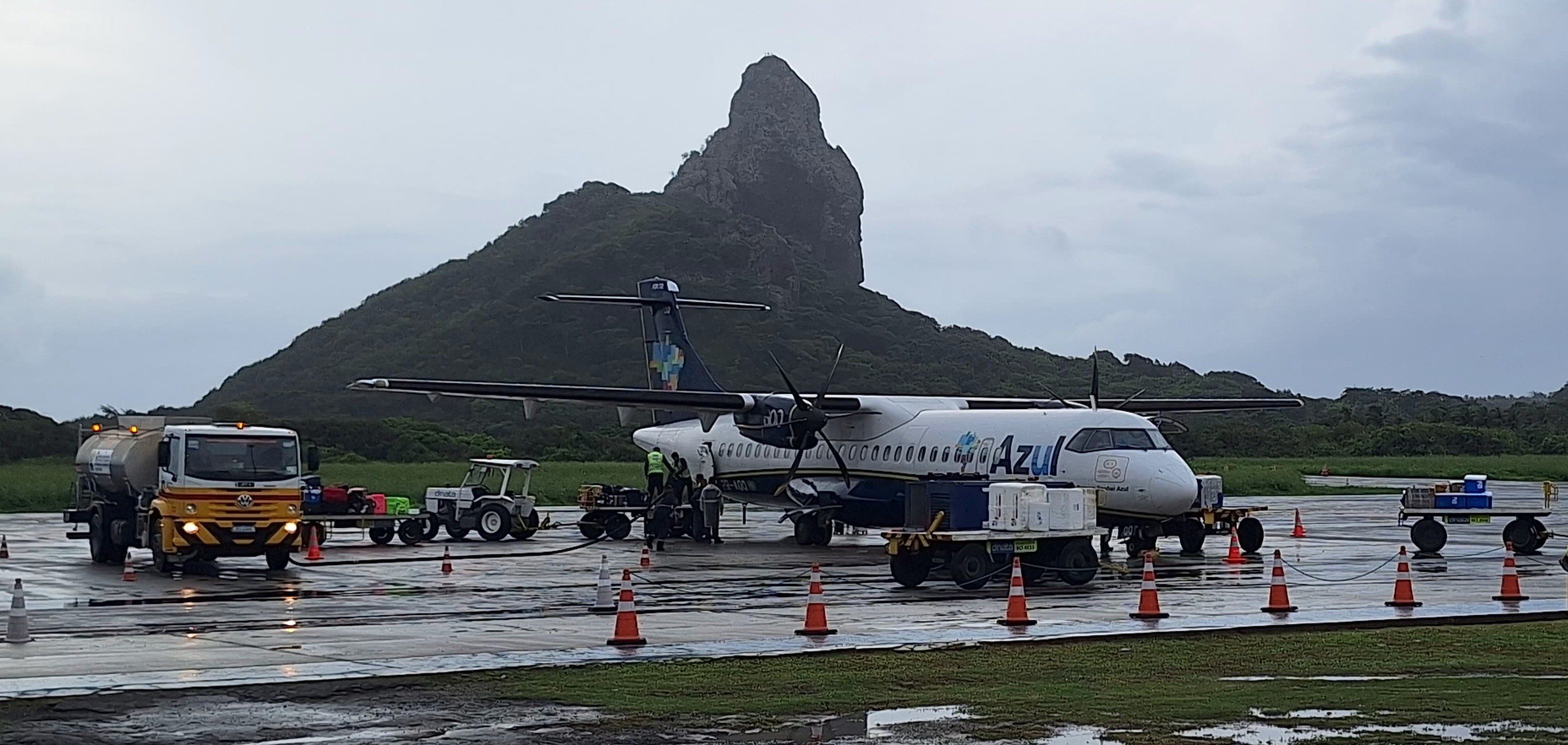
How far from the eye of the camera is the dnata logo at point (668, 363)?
38.9 m

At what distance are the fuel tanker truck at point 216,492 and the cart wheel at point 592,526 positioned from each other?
8763 millimetres

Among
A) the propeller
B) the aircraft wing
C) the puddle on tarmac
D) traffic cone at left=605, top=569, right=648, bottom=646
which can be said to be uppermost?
the aircraft wing

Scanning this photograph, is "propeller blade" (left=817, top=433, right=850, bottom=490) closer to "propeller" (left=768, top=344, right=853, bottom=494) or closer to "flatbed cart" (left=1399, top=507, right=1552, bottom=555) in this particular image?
"propeller" (left=768, top=344, right=853, bottom=494)

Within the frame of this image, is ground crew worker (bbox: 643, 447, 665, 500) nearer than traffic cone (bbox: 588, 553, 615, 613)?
No

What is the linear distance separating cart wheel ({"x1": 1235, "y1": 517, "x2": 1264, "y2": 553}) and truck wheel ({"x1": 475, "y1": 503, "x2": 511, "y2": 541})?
13.3 m

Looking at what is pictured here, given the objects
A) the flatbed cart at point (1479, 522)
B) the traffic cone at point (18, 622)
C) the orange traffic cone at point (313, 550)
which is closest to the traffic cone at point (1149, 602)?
the traffic cone at point (18, 622)

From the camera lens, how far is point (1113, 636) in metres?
14.9

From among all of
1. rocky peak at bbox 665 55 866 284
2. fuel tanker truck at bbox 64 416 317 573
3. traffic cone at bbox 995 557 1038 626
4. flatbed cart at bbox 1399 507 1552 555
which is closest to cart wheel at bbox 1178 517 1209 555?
flatbed cart at bbox 1399 507 1552 555

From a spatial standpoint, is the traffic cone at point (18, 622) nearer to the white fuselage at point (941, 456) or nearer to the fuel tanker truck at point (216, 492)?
the fuel tanker truck at point (216, 492)

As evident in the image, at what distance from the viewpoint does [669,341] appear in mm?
39000

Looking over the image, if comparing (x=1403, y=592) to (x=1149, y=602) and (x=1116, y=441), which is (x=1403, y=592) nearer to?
(x=1149, y=602)

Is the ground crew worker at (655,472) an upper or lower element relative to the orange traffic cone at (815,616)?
upper

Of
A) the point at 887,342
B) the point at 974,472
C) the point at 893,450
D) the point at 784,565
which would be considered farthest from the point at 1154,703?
the point at 887,342

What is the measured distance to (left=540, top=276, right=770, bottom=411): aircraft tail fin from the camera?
38719mm
